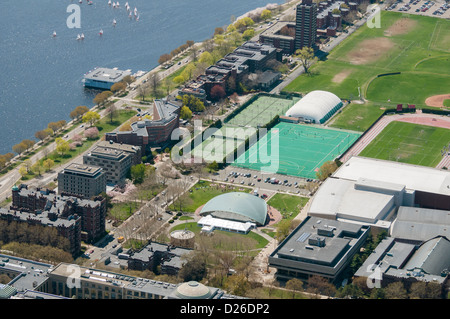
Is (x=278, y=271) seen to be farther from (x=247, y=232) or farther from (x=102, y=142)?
(x=102, y=142)

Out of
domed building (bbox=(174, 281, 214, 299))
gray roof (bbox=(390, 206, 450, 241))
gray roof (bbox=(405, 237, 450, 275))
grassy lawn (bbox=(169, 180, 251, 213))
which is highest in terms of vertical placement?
domed building (bbox=(174, 281, 214, 299))

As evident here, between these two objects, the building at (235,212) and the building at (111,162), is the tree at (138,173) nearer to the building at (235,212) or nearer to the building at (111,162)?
the building at (111,162)

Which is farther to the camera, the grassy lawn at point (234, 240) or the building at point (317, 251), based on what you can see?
the grassy lawn at point (234, 240)

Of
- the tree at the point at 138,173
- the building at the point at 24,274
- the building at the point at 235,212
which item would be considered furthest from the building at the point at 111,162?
the building at the point at 24,274

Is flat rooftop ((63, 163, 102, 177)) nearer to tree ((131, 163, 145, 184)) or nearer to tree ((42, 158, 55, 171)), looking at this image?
tree ((131, 163, 145, 184))

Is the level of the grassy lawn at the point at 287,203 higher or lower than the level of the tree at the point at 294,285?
lower

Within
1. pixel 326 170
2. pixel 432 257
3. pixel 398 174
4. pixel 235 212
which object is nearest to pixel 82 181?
pixel 235 212

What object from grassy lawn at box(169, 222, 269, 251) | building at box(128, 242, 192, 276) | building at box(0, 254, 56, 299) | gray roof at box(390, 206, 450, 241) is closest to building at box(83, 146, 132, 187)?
grassy lawn at box(169, 222, 269, 251)
